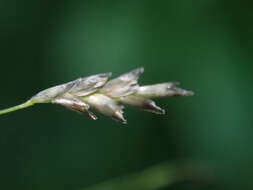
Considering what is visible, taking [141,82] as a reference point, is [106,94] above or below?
above

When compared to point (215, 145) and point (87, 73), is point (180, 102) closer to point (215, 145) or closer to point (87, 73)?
point (215, 145)

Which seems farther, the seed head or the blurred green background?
the blurred green background

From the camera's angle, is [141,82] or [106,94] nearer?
[106,94]

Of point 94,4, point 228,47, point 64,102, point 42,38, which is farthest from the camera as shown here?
point 42,38

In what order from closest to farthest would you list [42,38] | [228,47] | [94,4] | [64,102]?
[64,102]
[228,47]
[94,4]
[42,38]

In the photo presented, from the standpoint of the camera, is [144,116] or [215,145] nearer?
[215,145]

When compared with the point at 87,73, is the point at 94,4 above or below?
above

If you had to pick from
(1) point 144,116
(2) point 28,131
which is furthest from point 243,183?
(2) point 28,131

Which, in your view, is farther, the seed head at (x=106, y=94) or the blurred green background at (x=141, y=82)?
the blurred green background at (x=141, y=82)
